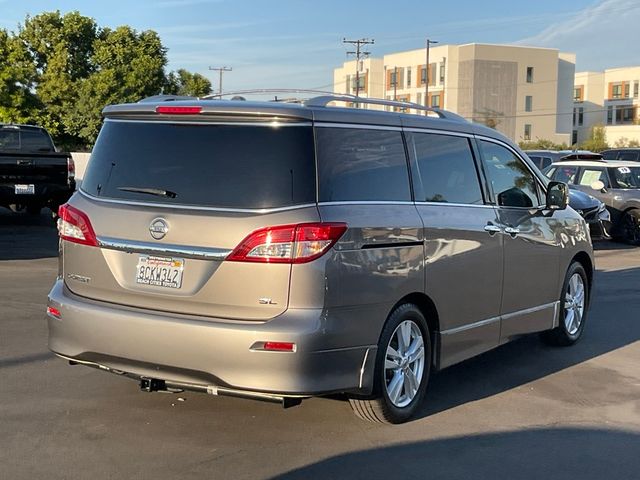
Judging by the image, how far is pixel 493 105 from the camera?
3529 inches

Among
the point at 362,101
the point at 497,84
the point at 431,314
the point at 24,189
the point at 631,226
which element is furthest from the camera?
the point at 497,84

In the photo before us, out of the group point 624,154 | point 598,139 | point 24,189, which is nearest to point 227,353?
point 24,189

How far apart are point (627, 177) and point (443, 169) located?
42.9ft

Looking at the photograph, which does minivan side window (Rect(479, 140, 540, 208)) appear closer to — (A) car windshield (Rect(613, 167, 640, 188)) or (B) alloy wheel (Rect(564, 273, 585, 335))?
(B) alloy wheel (Rect(564, 273, 585, 335))

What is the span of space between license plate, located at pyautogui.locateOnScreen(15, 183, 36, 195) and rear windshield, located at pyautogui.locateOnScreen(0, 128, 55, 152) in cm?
112

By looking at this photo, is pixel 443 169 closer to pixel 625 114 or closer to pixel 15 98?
pixel 15 98

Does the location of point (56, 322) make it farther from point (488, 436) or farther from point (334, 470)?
point (488, 436)

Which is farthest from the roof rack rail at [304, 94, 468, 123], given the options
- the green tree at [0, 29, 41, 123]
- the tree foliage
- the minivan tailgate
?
the tree foliage

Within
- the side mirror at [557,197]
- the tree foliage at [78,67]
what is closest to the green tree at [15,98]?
the tree foliage at [78,67]

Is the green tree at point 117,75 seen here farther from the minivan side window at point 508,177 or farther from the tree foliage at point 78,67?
the minivan side window at point 508,177

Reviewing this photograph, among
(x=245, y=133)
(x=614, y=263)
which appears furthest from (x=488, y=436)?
(x=614, y=263)

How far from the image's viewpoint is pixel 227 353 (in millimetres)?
4512

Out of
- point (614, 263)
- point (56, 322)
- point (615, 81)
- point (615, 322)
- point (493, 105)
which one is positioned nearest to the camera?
point (56, 322)

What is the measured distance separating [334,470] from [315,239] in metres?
1.30
